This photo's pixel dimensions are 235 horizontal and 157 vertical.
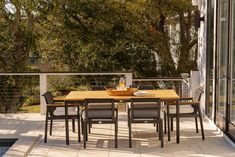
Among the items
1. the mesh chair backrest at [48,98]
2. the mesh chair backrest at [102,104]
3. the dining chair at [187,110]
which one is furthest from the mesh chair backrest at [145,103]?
the mesh chair backrest at [48,98]

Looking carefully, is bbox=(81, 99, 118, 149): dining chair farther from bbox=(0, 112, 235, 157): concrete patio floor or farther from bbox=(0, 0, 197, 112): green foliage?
bbox=(0, 0, 197, 112): green foliage

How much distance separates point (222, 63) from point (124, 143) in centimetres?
202

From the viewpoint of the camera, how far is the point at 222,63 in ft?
21.7

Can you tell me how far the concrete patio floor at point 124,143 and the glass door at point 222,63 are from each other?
1.00 ft

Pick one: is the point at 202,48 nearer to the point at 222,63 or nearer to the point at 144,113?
the point at 222,63

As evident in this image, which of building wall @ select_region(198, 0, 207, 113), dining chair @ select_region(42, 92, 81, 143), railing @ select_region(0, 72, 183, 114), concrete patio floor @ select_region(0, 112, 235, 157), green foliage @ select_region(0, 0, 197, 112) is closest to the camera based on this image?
concrete patio floor @ select_region(0, 112, 235, 157)

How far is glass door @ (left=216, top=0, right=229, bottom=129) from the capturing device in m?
6.33

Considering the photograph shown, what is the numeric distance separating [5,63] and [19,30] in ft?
3.74

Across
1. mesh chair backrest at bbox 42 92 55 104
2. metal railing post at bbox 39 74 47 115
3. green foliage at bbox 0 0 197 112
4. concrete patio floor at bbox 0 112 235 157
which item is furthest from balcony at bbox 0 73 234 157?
green foliage at bbox 0 0 197 112

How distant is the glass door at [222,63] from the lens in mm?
6328

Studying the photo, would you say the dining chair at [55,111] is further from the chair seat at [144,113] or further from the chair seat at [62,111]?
the chair seat at [144,113]

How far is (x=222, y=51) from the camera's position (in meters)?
6.66

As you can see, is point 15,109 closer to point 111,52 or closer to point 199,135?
point 111,52

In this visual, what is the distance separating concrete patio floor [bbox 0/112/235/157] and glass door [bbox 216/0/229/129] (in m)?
0.30
